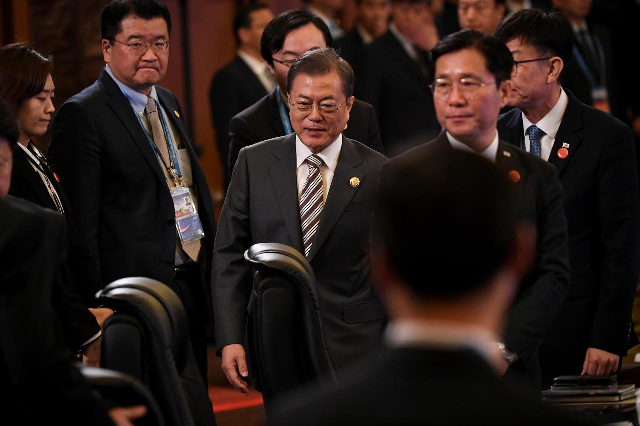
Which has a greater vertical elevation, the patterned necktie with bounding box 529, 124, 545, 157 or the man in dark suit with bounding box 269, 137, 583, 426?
the patterned necktie with bounding box 529, 124, 545, 157

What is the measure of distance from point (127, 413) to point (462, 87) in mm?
1189

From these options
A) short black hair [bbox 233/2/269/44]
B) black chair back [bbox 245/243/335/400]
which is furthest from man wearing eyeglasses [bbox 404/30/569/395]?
short black hair [bbox 233/2/269/44]

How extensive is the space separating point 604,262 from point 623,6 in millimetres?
3874

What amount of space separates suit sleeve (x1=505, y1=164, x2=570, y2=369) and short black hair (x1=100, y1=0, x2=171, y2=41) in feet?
5.66

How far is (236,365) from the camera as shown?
311cm

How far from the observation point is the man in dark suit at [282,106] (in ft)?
12.5

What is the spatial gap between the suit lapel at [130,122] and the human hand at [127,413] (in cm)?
159

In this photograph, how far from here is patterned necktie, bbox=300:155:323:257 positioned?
315 cm

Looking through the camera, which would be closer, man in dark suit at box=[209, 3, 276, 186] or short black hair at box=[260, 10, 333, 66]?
short black hair at box=[260, 10, 333, 66]

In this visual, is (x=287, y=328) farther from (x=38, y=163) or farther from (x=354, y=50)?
(x=354, y=50)

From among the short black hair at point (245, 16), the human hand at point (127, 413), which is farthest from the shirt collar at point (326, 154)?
the short black hair at point (245, 16)

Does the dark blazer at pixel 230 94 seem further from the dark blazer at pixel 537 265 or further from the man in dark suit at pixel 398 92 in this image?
the dark blazer at pixel 537 265

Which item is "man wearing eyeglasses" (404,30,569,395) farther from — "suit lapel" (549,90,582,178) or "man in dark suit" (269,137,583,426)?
"man in dark suit" (269,137,583,426)

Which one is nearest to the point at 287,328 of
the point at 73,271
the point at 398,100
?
the point at 73,271
